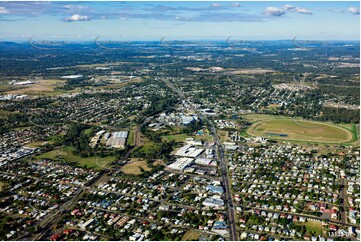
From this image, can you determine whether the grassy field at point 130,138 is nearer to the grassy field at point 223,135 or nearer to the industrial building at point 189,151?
the industrial building at point 189,151

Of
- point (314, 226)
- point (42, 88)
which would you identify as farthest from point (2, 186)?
point (42, 88)

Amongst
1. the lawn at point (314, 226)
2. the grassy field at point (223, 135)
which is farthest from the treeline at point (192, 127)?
the lawn at point (314, 226)

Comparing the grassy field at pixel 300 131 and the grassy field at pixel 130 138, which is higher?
the grassy field at pixel 300 131

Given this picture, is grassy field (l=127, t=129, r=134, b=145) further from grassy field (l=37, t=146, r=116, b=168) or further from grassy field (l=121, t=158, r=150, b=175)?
grassy field (l=121, t=158, r=150, b=175)

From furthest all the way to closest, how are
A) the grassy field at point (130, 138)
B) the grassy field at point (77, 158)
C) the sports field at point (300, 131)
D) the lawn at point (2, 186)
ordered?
the sports field at point (300, 131)
the grassy field at point (130, 138)
the grassy field at point (77, 158)
the lawn at point (2, 186)

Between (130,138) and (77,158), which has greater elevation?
(130,138)

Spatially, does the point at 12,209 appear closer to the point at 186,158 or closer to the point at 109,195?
the point at 109,195

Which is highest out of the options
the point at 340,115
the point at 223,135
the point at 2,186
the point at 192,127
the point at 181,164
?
the point at 340,115

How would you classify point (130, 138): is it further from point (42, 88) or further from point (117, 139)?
point (42, 88)
